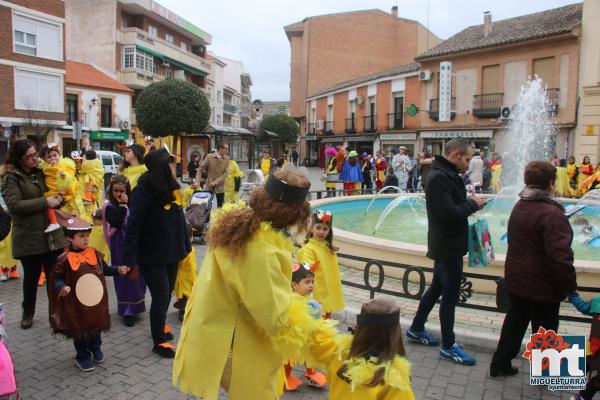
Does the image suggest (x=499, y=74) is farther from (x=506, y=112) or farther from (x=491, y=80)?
(x=506, y=112)

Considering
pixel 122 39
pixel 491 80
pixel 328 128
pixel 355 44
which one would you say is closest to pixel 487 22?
pixel 491 80

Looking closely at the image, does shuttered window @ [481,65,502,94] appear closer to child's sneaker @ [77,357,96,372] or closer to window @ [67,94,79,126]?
window @ [67,94,79,126]

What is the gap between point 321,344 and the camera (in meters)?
2.39

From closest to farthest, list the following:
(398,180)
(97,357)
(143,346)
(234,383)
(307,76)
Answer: (234,383) < (97,357) < (143,346) < (398,180) < (307,76)

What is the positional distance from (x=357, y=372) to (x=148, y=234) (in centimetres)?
251

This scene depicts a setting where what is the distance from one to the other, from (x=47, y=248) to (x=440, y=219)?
12.3 feet

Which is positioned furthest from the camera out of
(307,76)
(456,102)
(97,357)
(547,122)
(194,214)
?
(307,76)

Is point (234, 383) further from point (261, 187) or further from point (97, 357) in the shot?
point (97, 357)

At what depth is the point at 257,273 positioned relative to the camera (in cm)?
216

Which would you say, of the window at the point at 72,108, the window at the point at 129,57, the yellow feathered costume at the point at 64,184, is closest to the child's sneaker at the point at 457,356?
the yellow feathered costume at the point at 64,184

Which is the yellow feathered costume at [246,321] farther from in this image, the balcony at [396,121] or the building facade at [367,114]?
the balcony at [396,121]

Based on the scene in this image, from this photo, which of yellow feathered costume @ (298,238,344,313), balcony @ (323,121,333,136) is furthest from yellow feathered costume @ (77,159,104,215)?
balcony @ (323,121,333,136)

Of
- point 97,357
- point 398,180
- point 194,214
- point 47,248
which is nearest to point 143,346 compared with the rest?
point 97,357

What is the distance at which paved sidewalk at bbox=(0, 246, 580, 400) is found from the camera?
3713 millimetres
